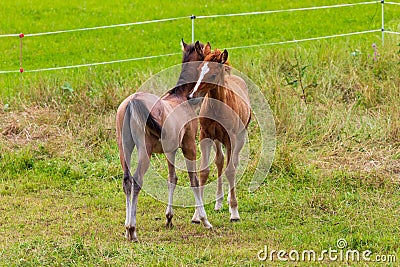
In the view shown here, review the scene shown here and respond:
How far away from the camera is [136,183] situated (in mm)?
6852

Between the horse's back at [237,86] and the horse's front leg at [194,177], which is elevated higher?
the horse's back at [237,86]

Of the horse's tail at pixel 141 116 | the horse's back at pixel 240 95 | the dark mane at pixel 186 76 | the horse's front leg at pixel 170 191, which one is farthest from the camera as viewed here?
the horse's back at pixel 240 95

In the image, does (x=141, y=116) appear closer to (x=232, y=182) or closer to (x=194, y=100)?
(x=194, y=100)

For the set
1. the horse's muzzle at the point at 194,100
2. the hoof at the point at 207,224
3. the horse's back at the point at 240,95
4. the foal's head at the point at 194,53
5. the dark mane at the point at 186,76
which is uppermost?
the foal's head at the point at 194,53

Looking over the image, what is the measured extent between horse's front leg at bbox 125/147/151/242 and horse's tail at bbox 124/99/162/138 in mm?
223

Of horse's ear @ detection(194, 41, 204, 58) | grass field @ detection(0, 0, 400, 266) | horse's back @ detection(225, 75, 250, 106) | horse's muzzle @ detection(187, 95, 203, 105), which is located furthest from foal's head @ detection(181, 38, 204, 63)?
grass field @ detection(0, 0, 400, 266)

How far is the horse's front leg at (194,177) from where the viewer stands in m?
7.39

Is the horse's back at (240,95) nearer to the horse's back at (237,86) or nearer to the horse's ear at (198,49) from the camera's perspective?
the horse's back at (237,86)

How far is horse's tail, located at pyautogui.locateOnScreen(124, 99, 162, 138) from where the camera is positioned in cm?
678

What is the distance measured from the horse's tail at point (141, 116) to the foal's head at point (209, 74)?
489 millimetres

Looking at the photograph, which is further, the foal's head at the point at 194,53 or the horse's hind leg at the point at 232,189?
the horse's hind leg at the point at 232,189

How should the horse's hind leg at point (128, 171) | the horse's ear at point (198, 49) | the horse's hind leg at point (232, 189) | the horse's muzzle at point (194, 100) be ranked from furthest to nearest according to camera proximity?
the horse's hind leg at point (232, 189) → the horse's ear at point (198, 49) → the horse's muzzle at point (194, 100) → the horse's hind leg at point (128, 171)

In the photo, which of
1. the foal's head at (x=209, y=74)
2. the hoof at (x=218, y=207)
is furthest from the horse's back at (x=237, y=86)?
the hoof at (x=218, y=207)

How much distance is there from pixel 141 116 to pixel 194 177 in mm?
1050
